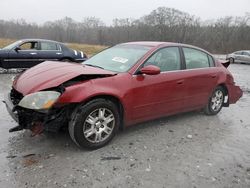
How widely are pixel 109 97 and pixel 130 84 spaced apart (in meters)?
0.40

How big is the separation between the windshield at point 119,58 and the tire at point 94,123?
2.49 feet

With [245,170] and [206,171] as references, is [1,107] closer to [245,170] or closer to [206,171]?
[206,171]

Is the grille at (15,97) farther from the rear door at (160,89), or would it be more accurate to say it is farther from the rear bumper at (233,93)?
the rear bumper at (233,93)

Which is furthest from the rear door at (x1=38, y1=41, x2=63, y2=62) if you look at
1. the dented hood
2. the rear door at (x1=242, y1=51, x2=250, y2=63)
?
the rear door at (x1=242, y1=51, x2=250, y2=63)

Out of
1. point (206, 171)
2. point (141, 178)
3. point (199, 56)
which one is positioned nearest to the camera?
point (141, 178)

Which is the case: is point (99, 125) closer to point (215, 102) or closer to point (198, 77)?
point (198, 77)

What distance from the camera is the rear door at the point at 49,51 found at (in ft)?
39.0

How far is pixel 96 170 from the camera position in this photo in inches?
139

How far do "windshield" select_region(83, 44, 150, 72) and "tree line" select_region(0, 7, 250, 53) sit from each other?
5113 centimetres

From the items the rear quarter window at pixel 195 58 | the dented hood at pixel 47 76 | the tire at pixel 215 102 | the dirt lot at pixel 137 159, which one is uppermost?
the rear quarter window at pixel 195 58

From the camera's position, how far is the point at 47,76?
409cm

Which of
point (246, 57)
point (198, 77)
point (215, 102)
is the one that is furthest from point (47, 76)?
point (246, 57)

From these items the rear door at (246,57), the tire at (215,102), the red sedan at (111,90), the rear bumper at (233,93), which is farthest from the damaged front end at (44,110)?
the rear door at (246,57)

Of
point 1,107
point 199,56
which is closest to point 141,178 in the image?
point 199,56
